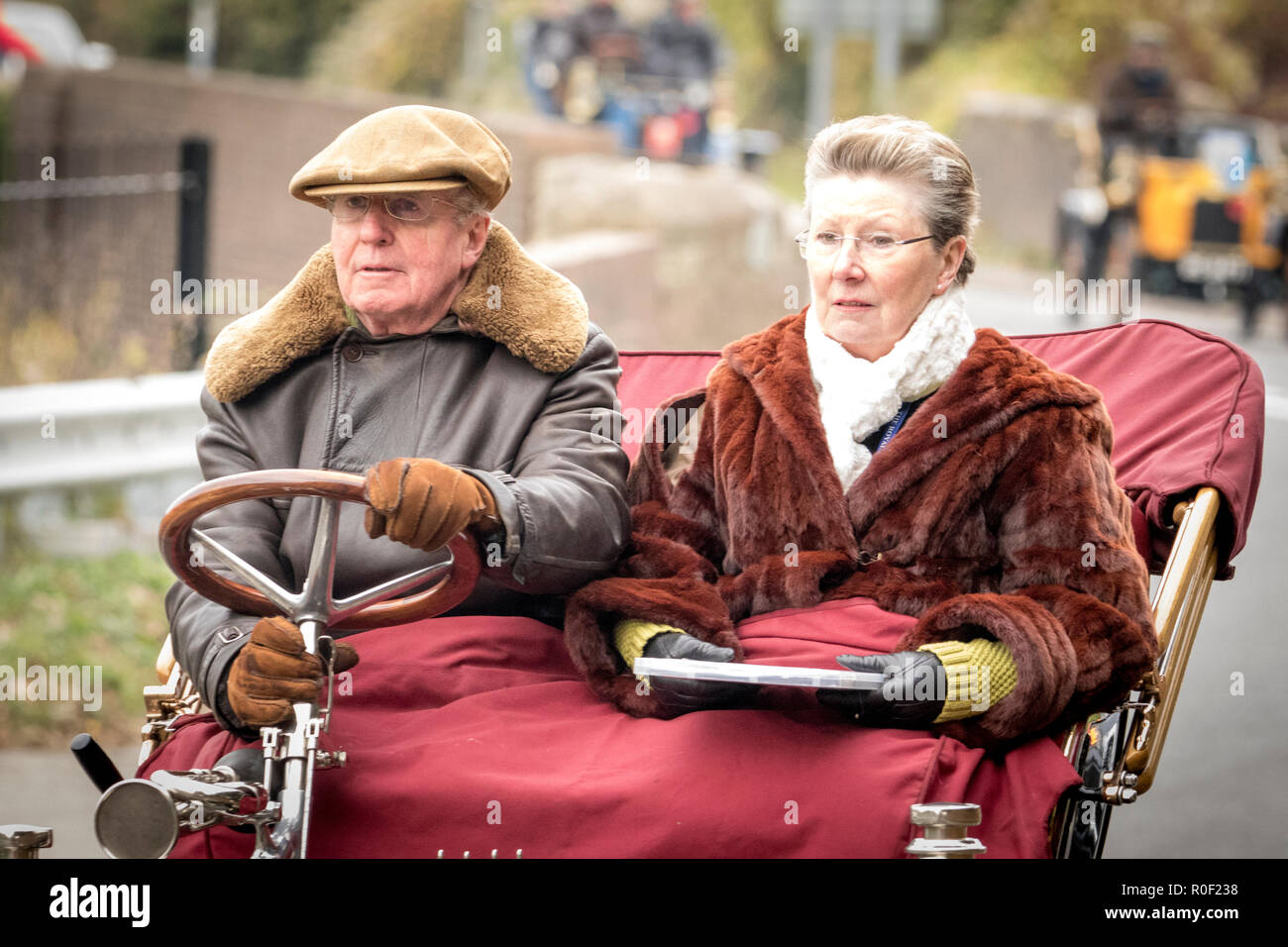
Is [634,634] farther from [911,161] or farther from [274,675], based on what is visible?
[911,161]

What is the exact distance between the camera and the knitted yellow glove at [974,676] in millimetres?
3137

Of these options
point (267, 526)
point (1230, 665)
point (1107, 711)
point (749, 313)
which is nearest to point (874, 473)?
point (1107, 711)

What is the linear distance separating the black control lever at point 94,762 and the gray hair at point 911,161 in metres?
1.71

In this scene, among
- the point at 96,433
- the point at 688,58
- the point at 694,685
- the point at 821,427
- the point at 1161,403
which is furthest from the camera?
the point at 688,58

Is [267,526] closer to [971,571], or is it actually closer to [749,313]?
[971,571]

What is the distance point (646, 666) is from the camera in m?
3.08

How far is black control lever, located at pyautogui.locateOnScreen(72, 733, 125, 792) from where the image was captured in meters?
3.07

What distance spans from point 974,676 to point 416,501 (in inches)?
39.3

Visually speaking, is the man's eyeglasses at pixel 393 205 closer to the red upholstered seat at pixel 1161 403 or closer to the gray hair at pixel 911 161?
the gray hair at pixel 911 161

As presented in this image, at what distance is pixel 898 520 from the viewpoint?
11.4 ft

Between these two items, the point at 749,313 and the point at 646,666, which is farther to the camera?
the point at 749,313

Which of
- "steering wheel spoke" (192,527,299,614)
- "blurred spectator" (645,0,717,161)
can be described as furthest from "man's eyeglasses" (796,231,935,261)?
"blurred spectator" (645,0,717,161)

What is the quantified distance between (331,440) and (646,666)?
951 mm

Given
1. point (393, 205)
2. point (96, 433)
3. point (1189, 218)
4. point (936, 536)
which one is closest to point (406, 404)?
point (393, 205)
